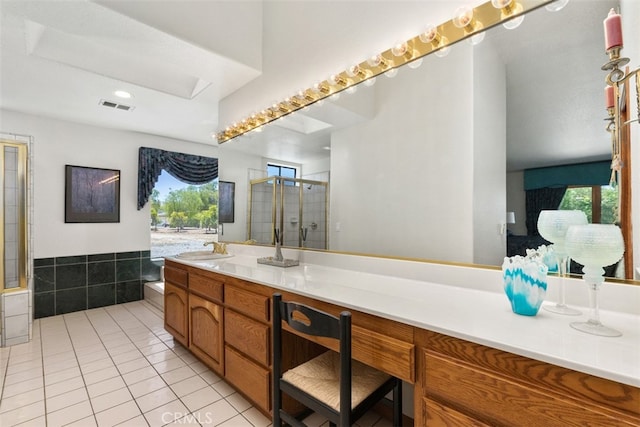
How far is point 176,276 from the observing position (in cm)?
254

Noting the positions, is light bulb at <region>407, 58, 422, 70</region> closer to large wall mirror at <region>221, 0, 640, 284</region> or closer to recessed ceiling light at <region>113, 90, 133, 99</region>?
large wall mirror at <region>221, 0, 640, 284</region>

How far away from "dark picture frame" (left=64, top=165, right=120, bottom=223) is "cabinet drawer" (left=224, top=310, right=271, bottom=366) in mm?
3070

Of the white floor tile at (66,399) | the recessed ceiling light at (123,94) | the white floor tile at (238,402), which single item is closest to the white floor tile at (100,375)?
the white floor tile at (66,399)

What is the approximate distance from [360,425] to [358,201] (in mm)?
1302

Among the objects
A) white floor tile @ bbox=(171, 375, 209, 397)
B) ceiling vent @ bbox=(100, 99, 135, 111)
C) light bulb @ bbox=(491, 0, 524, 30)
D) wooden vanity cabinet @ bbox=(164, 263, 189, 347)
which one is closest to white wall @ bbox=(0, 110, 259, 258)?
wooden vanity cabinet @ bbox=(164, 263, 189, 347)

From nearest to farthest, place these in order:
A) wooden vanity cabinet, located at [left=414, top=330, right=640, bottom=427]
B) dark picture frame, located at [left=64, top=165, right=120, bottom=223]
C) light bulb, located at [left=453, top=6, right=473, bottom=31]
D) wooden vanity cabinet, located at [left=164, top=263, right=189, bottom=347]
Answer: wooden vanity cabinet, located at [left=414, top=330, right=640, bottom=427], light bulb, located at [left=453, top=6, right=473, bottom=31], wooden vanity cabinet, located at [left=164, top=263, right=189, bottom=347], dark picture frame, located at [left=64, top=165, right=120, bottom=223]

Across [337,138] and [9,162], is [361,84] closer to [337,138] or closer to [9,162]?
[337,138]

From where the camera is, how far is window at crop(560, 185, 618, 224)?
3.37 feet

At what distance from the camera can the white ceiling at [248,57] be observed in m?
1.12

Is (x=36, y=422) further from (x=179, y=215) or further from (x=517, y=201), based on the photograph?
(x=179, y=215)

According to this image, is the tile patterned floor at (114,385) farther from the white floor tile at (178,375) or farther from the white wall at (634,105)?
the white wall at (634,105)

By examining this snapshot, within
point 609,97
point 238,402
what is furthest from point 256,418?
point 609,97

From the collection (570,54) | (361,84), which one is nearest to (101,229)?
(361,84)

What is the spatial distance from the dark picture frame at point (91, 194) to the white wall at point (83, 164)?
0.06 metres
